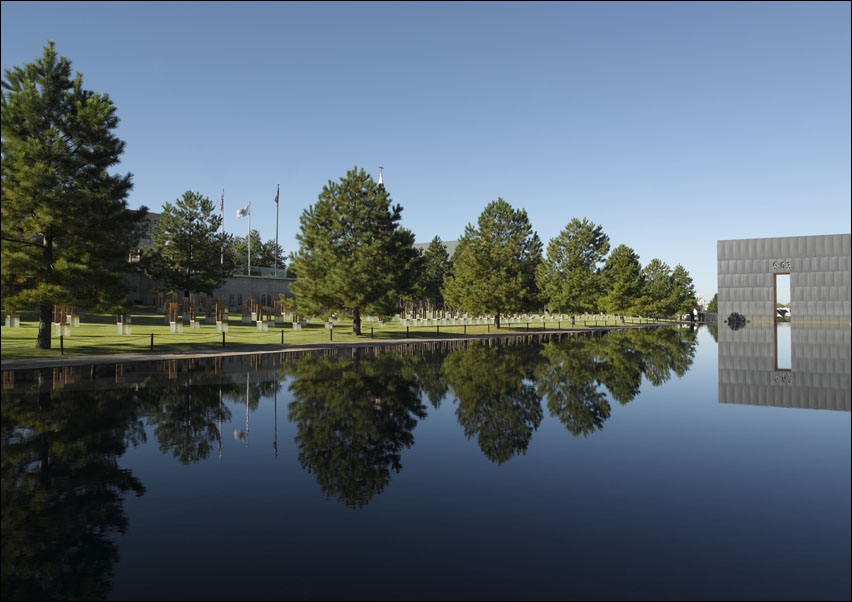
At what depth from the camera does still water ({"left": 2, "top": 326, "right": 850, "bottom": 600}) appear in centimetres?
563

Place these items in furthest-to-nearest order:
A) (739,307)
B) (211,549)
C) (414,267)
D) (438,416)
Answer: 1. (739,307)
2. (414,267)
3. (438,416)
4. (211,549)

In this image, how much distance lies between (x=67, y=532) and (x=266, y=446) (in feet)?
14.8

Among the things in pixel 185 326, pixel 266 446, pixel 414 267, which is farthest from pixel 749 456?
pixel 185 326

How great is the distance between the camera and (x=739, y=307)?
96.6 meters

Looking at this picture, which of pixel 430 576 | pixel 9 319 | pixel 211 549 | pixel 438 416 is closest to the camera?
pixel 430 576

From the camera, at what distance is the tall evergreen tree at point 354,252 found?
150 feet

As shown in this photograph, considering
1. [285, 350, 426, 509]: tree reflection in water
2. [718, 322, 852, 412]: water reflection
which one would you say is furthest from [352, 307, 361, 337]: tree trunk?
[718, 322, 852, 412]: water reflection

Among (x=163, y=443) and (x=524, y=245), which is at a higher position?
(x=524, y=245)

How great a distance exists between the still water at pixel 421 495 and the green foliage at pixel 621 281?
75097 millimetres

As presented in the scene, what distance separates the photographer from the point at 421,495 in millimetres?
8266

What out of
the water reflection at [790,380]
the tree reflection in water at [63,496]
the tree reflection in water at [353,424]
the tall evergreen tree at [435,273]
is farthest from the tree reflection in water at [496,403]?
the tall evergreen tree at [435,273]

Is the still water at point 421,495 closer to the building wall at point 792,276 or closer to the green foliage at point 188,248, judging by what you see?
the green foliage at point 188,248

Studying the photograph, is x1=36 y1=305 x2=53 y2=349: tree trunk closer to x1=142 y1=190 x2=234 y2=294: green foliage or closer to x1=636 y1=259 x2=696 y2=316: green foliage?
x1=142 y1=190 x2=234 y2=294: green foliage

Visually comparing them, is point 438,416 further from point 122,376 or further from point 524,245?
point 524,245
